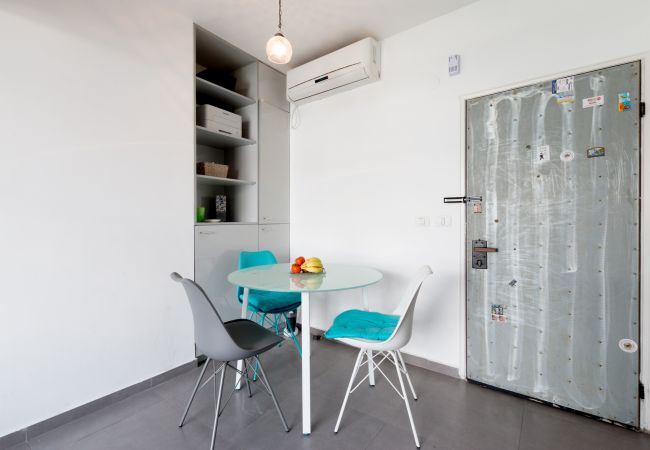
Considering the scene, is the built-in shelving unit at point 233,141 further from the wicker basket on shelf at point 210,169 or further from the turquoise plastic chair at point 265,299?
the turquoise plastic chair at point 265,299

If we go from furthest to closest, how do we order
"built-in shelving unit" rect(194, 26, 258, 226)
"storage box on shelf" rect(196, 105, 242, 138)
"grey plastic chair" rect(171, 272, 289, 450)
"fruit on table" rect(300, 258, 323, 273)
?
"built-in shelving unit" rect(194, 26, 258, 226), "storage box on shelf" rect(196, 105, 242, 138), "fruit on table" rect(300, 258, 323, 273), "grey plastic chair" rect(171, 272, 289, 450)

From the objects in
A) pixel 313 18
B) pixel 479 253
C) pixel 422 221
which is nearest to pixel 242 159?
pixel 313 18

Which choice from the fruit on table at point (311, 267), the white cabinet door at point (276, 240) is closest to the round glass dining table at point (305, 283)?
the fruit on table at point (311, 267)

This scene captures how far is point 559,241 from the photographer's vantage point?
1.93m

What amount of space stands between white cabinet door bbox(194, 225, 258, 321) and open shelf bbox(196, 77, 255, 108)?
1266 mm

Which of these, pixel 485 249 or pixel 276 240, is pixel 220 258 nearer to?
pixel 276 240

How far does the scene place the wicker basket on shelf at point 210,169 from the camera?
2701 millimetres

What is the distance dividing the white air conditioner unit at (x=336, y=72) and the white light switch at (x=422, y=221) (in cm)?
130

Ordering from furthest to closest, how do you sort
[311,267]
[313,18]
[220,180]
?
[220,180]
[313,18]
[311,267]

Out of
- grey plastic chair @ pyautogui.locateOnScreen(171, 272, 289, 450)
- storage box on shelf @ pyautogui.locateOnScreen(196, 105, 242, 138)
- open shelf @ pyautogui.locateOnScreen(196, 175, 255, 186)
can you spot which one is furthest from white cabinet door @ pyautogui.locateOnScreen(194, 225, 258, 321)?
grey plastic chair @ pyautogui.locateOnScreen(171, 272, 289, 450)

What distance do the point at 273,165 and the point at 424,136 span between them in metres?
1.55

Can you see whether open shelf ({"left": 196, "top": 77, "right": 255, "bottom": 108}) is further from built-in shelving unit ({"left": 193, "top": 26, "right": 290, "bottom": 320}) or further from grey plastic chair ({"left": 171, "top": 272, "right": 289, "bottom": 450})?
grey plastic chair ({"left": 171, "top": 272, "right": 289, "bottom": 450})

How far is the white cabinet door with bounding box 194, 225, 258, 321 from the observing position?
2557mm

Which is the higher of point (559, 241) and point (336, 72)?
point (336, 72)
